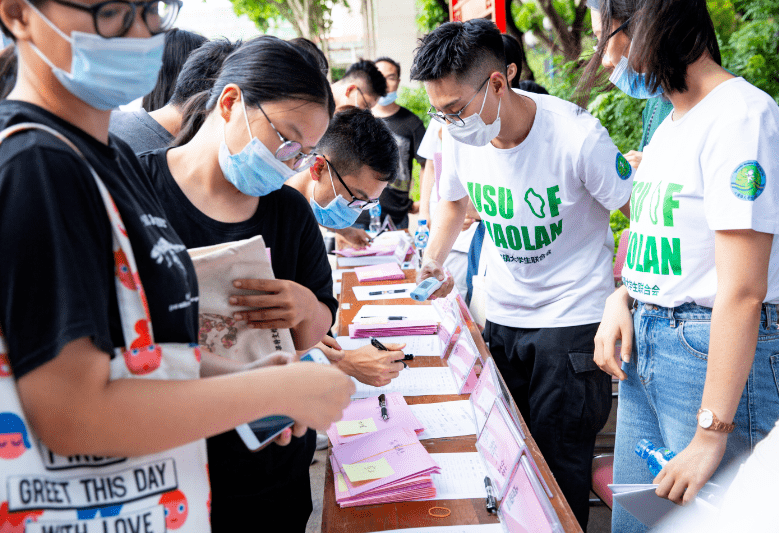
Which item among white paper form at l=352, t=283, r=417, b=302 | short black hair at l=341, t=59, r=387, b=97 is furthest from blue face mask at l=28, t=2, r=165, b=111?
short black hair at l=341, t=59, r=387, b=97

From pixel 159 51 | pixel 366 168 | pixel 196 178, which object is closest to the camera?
pixel 159 51

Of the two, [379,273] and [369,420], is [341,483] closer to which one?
[369,420]

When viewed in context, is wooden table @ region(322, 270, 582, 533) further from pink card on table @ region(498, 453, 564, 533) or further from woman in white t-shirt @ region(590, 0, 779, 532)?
woman in white t-shirt @ region(590, 0, 779, 532)

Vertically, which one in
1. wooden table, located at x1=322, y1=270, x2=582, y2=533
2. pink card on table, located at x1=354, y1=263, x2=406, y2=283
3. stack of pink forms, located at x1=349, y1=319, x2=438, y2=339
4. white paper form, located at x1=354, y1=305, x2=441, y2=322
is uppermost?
wooden table, located at x1=322, y1=270, x2=582, y2=533

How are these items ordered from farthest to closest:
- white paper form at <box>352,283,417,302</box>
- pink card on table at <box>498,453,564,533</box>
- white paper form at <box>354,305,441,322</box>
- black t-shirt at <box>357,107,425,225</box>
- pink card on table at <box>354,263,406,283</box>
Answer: black t-shirt at <box>357,107,425,225</box>, pink card on table at <box>354,263,406,283</box>, white paper form at <box>352,283,417,302</box>, white paper form at <box>354,305,441,322</box>, pink card on table at <box>498,453,564,533</box>

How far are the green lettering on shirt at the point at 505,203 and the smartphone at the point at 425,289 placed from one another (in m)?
0.42

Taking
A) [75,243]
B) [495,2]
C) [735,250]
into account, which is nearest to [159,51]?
[75,243]

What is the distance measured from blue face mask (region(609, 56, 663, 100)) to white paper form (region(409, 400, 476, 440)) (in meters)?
0.98

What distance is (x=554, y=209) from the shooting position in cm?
185

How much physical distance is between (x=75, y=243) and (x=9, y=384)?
16 cm

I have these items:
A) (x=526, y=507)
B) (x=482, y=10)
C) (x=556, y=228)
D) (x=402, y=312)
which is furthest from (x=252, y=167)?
(x=482, y=10)

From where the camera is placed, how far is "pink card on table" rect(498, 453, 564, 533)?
3.20ft

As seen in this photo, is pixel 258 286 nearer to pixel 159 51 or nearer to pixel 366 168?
pixel 159 51

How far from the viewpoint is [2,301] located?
0.55 metres
